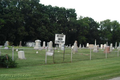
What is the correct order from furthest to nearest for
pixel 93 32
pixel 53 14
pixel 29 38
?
pixel 93 32, pixel 53 14, pixel 29 38

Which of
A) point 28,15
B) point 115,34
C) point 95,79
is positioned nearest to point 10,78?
point 95,79

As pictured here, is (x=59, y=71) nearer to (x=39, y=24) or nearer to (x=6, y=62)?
(x=6, y=62)

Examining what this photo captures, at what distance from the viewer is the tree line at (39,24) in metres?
53.1

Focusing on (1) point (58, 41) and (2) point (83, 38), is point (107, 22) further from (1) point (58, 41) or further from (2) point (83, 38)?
(1) point (58, 41)

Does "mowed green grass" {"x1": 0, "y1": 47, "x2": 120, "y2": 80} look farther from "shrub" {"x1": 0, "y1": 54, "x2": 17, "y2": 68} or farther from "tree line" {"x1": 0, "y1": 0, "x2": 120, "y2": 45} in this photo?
"tree line" {"x1": 0, "y1": 0, "x2": 120, "y2": 45}

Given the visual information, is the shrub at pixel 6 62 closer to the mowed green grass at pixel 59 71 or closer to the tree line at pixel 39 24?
the mowed green grass at pixel 59 71

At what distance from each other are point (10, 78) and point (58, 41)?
8661 millimetres

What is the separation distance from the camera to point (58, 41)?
54.2 ft

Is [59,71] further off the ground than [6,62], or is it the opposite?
[6,62]

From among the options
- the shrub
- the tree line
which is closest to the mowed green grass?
the shrub

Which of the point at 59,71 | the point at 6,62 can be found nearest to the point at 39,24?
the point at 6,62

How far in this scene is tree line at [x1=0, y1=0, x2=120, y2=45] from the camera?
53125 mm

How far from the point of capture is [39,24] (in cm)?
6003

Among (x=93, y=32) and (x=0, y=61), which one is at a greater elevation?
(x=93, y=32)
